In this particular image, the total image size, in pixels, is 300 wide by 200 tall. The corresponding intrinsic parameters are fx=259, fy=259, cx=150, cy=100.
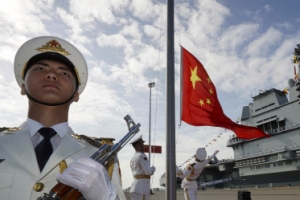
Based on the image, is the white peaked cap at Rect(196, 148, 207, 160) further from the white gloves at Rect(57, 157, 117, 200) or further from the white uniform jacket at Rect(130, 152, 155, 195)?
the white gloves at Rect(57, 157, 117, 200)

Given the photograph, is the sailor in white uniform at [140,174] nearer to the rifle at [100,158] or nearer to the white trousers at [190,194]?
the white trousers at [190,194]

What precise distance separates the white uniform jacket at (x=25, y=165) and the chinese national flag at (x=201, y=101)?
458 cm

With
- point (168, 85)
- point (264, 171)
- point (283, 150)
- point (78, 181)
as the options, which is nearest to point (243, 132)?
point (168, 85)

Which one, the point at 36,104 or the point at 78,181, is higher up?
the point at 36,104

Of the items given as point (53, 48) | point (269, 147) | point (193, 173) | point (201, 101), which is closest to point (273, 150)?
point (269, 147)

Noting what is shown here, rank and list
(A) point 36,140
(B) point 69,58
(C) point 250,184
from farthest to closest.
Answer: (C) point 250,184 < (B) point 69,58 < (A) point 36,140

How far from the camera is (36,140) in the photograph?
2010 millimetres

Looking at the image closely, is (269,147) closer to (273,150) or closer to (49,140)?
(273,150)

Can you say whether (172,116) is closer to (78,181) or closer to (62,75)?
A: (62,75)

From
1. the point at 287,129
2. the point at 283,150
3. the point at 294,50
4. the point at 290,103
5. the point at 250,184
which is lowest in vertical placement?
the point at 250,184

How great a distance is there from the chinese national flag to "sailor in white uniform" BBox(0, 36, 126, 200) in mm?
4280

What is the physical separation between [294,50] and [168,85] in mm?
28800

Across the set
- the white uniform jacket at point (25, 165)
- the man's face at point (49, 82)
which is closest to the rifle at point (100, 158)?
Result: the white uniform jacket at point (25, 165)

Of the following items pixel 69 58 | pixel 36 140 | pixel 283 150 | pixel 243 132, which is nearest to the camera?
pixel 36 140
